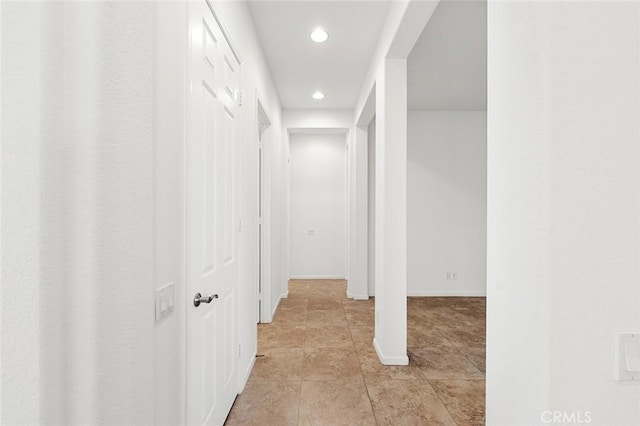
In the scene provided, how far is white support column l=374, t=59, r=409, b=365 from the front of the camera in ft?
9.23

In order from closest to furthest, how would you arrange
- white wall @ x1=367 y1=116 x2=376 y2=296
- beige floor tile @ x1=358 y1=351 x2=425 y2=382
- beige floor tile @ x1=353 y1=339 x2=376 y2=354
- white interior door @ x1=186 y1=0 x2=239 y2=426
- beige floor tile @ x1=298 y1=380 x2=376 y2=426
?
white interior door @ x1=186 y1=0 x2=239 y2=426
beige floor tile @ x1=298 y1=380 x2=376 y2=426
beige floor tile @ x1=358 y1=351 x2=425 y2=382
beige floor tile @ x1=353 y1=339 x2=376 y2=354
white wall @ x1=367 y1=116 x2=376 y2=296

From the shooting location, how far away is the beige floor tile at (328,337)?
10.7 ft

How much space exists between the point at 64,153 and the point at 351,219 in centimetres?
464

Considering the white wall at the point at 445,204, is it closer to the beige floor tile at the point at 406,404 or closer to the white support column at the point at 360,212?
the white support column at the point at 360,212

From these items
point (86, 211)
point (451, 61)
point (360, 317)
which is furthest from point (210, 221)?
point (451, 61)

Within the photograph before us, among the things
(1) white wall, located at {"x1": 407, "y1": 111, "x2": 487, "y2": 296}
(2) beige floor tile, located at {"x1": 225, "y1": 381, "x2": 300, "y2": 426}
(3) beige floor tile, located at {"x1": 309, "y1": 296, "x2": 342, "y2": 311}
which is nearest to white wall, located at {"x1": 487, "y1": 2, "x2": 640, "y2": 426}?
(2) beige floor tile, located at {"x1": 225, "y1": 381, "x2": 300, "y2": 426}

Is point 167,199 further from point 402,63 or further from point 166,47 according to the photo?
point 402,63

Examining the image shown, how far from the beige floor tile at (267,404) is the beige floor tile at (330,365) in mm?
207

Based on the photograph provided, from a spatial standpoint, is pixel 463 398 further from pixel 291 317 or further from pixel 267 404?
pixel 291 317

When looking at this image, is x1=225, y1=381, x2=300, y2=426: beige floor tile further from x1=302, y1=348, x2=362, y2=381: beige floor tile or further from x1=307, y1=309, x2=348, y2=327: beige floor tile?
x1=307, y1=309, x2=348, y2=327: beige floor tile

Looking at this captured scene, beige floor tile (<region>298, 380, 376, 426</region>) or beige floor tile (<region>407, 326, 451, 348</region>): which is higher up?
beige floor tile (<region>298, 380, 376, 426</region>)

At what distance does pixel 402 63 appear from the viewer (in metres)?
2.86

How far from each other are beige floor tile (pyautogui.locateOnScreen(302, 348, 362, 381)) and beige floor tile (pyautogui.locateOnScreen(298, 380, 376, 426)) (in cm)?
9

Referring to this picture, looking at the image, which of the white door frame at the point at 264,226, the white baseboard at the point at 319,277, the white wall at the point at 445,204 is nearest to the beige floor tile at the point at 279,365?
the white door frame at the point at 264,226
